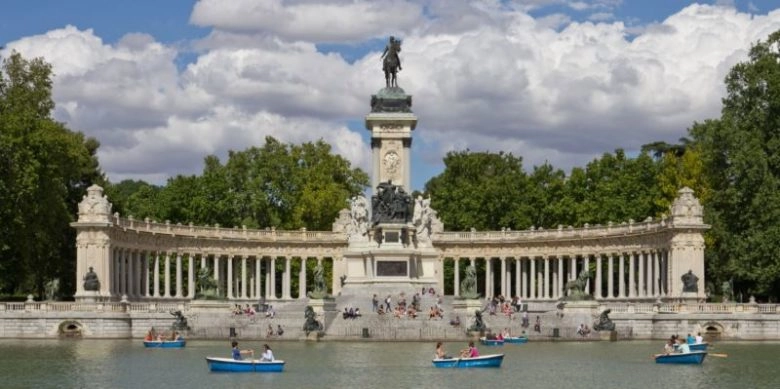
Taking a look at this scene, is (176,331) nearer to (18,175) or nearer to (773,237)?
(18,175)

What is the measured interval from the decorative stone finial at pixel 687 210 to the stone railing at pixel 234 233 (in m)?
30.6

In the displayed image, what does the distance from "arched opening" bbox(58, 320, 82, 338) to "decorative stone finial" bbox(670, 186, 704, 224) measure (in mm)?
37561

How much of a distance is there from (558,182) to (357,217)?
2116 cm

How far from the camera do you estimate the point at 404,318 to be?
7669 cm

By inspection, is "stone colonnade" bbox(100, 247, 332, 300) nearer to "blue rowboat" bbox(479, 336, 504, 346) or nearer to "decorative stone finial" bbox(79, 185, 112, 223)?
"decorative stone finial" bbox(79, 185, 112, 223)

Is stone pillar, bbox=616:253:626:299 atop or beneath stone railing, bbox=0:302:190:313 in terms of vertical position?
atop

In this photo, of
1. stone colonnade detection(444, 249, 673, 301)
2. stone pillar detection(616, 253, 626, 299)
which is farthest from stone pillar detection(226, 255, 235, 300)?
stone pillar detection(616, 253, 626, 299)

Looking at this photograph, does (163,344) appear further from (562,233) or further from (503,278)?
(503,278)

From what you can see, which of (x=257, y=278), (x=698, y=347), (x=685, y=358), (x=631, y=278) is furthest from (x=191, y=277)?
(x=685, y=358)

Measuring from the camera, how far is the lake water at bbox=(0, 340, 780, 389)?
Result: 47.1 meters

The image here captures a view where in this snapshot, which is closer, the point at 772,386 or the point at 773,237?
the point at 772,386

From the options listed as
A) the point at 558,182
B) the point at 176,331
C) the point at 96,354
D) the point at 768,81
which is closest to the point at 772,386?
the point at 96,354

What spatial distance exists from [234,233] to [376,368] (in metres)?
56.6

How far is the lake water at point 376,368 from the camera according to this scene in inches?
1853
